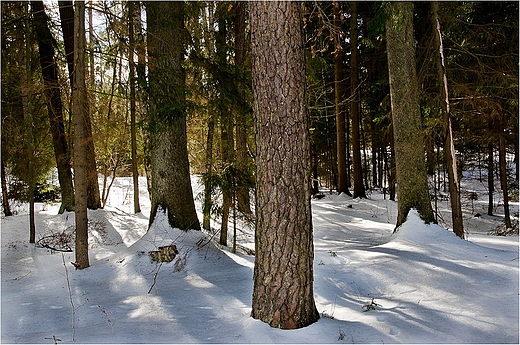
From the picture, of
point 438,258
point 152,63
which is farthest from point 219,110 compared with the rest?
point 438,258

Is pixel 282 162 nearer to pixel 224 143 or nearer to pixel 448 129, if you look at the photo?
pixel 224 143

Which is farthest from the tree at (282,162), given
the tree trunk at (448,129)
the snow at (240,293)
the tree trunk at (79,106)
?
the tree trunk at (448,129)

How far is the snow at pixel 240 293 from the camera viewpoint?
370 centimetres

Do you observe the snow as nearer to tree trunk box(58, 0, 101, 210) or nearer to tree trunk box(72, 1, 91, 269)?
tree trunk box(72, 1, 91, 269)

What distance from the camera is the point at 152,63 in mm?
6609

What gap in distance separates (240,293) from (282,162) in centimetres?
220

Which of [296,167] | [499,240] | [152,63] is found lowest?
[499,240]

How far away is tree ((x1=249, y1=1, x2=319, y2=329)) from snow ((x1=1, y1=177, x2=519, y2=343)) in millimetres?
385

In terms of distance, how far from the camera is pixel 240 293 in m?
5.04

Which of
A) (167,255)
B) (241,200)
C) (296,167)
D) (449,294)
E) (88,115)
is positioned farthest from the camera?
(88,115)

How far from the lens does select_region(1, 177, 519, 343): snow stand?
3.70 m

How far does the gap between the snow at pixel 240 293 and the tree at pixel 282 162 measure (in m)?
0.38

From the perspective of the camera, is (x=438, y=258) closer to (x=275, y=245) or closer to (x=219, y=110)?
(x=275, y=245)

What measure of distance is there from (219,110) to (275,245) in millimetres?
4300
